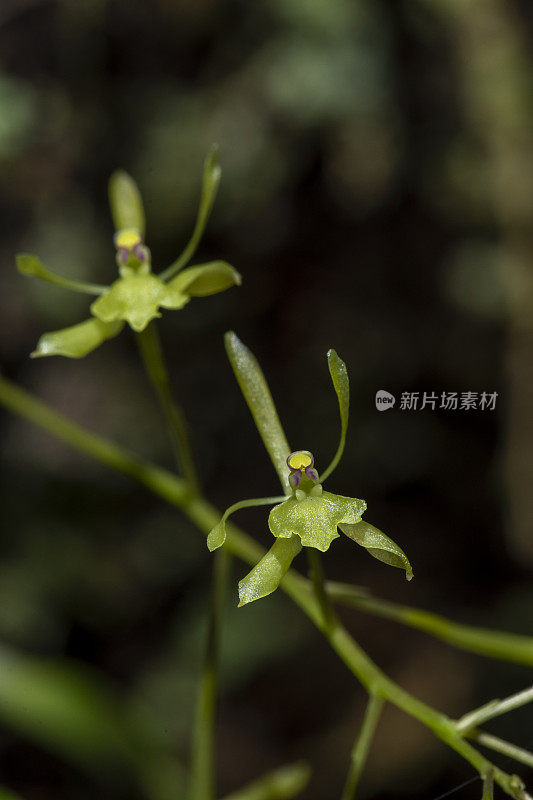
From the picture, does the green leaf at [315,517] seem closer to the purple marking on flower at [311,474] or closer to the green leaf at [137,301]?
the purple marking on flower at [311,474]

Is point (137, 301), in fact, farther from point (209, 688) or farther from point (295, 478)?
point (209, 688)

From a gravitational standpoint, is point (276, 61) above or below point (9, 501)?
above

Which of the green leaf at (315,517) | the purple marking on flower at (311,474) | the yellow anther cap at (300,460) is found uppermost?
the yellow anther cap at (300,460)

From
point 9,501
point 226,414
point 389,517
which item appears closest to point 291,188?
point 226,414

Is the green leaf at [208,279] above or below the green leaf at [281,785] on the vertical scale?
above

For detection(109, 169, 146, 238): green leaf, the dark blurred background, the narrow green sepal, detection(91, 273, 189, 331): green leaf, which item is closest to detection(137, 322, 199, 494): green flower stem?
detection(91, 273, 189, 331): green leaf

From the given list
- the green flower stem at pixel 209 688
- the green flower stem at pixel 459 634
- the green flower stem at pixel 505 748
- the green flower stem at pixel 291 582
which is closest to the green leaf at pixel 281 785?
the green flower stem at pixel 209 688

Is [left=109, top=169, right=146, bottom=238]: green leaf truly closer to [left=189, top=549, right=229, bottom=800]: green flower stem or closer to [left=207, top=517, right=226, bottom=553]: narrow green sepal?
[left=189, top=549, right=229, bottom=800]: green flower stem

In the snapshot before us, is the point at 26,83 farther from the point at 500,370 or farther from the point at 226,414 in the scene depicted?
the point at 500,370
